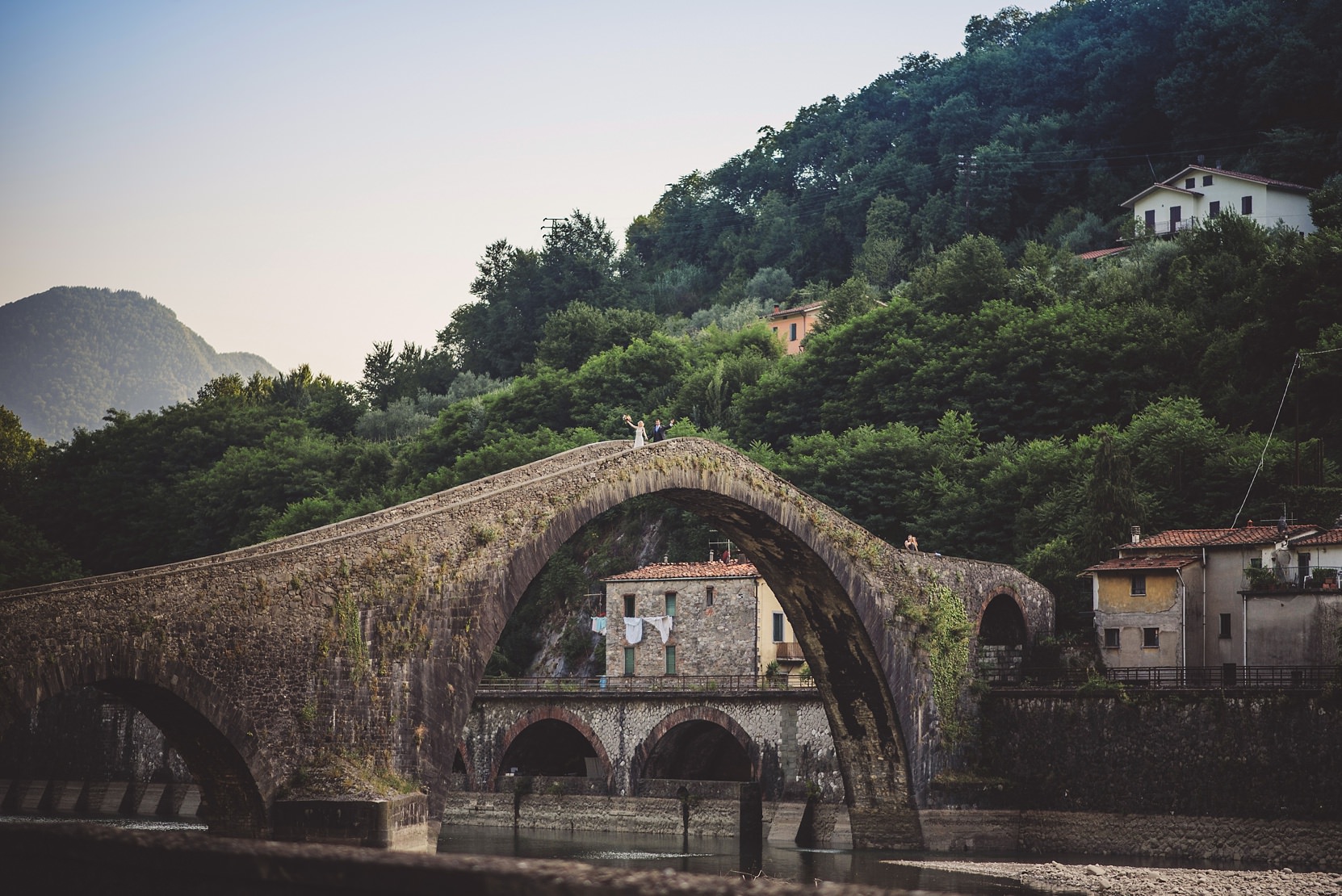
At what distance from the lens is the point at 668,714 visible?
4159 centimetres

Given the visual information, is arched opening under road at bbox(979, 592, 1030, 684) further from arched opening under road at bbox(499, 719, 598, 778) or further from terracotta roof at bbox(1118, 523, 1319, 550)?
arched opening under road at bbox(499, 719, 598, 778)

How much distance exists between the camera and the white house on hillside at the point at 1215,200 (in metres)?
65.5

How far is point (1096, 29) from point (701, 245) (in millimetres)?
28672

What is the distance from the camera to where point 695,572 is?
4500cm

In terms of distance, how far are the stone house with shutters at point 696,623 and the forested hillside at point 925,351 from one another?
7413mm

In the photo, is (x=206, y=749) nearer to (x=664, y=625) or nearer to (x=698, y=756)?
(x=698, y=756)

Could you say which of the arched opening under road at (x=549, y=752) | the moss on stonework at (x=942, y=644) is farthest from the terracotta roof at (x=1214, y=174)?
the arched opening under road at (x=549, y=752)

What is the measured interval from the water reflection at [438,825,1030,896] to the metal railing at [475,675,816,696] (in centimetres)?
397

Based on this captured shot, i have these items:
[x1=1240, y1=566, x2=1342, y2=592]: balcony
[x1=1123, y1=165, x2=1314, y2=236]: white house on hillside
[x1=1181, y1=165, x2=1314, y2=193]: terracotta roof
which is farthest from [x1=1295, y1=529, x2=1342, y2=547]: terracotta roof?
[x1=1181, y1=165, x2=1314, y2=193]: terracotta roof

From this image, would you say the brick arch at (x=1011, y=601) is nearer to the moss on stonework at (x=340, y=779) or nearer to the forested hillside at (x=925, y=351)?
the forested hillside at (x=925, y=351)

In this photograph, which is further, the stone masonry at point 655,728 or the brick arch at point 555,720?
the brick arch at point 555,720

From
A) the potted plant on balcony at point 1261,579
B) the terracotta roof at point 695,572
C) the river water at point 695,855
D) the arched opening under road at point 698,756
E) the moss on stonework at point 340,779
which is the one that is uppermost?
the terracotta roof at point 695,572

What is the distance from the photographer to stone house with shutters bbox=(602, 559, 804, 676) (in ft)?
144

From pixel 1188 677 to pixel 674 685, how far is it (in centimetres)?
1441
